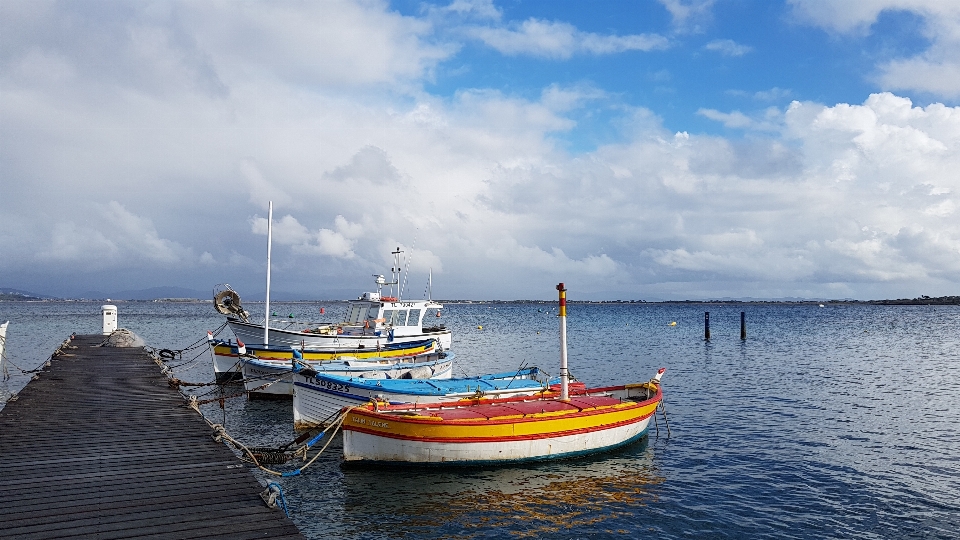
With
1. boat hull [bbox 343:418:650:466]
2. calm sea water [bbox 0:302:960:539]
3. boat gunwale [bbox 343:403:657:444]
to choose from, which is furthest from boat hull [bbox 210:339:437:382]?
boat gunwale [bbox 343:403:657:444]

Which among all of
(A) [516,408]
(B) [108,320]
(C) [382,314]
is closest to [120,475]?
A: (A) [516,408]

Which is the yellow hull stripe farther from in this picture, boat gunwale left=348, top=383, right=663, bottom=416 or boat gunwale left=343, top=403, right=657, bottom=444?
boat gunwale left=348, top=383, right=663, bottom=416

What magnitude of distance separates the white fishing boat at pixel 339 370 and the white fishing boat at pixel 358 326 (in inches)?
73.9

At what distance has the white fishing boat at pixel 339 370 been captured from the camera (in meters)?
24.0

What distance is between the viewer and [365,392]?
19797 millimetres

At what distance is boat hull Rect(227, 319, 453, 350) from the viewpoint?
3048cm

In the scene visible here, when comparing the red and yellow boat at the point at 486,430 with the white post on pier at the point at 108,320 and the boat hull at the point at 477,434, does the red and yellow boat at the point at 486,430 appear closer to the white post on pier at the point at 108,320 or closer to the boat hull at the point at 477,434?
the boat hull at the point at 477,434

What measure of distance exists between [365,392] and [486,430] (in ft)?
16.7

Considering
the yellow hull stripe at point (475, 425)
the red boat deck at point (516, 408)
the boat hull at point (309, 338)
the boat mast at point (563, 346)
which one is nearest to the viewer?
the yellow hull stripe at point (475, 425)

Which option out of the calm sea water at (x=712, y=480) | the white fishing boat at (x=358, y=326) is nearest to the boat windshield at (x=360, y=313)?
the white fishing boat at (x=358, y=326)

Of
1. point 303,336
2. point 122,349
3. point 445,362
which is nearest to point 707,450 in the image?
point 445,362

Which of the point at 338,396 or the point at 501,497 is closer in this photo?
the point at 501,497

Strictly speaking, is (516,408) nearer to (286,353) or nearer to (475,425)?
(475,425)

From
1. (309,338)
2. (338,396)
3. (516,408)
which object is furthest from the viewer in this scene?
(309,338)
